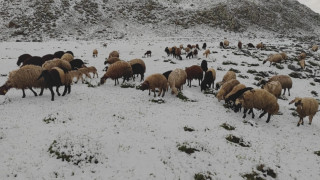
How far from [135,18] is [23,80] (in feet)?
187

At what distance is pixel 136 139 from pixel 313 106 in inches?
387

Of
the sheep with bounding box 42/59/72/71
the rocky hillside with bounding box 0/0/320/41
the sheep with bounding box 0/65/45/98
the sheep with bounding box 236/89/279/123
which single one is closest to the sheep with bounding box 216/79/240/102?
the sheep with bounding box 236/89/279/123

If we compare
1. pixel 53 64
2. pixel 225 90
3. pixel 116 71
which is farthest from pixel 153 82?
pixel 53 64

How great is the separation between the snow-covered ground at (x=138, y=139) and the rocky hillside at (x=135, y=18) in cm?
4358

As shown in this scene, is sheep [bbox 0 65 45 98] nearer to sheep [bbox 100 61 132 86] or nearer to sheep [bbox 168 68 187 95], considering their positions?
sheep [bbox 100 61 132 86]

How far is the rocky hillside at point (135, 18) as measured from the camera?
54.9 meters

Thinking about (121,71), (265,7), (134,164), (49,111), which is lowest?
(134,164)

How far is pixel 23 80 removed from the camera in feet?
42.4

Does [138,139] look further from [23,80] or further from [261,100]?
[23,80]

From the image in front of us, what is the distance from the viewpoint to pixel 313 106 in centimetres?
1308

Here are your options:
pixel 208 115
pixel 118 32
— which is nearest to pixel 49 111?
pixel 208 115

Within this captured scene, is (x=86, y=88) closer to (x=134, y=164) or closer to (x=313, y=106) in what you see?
(x=134, y=164)

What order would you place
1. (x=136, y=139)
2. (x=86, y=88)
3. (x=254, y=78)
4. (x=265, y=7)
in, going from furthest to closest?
1. (x=265, y=7)
2. (x=254, y=78)
3. (x=86, y=88)
4. (x=136, y=139)

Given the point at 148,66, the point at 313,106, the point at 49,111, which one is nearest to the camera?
the point at 49,111
